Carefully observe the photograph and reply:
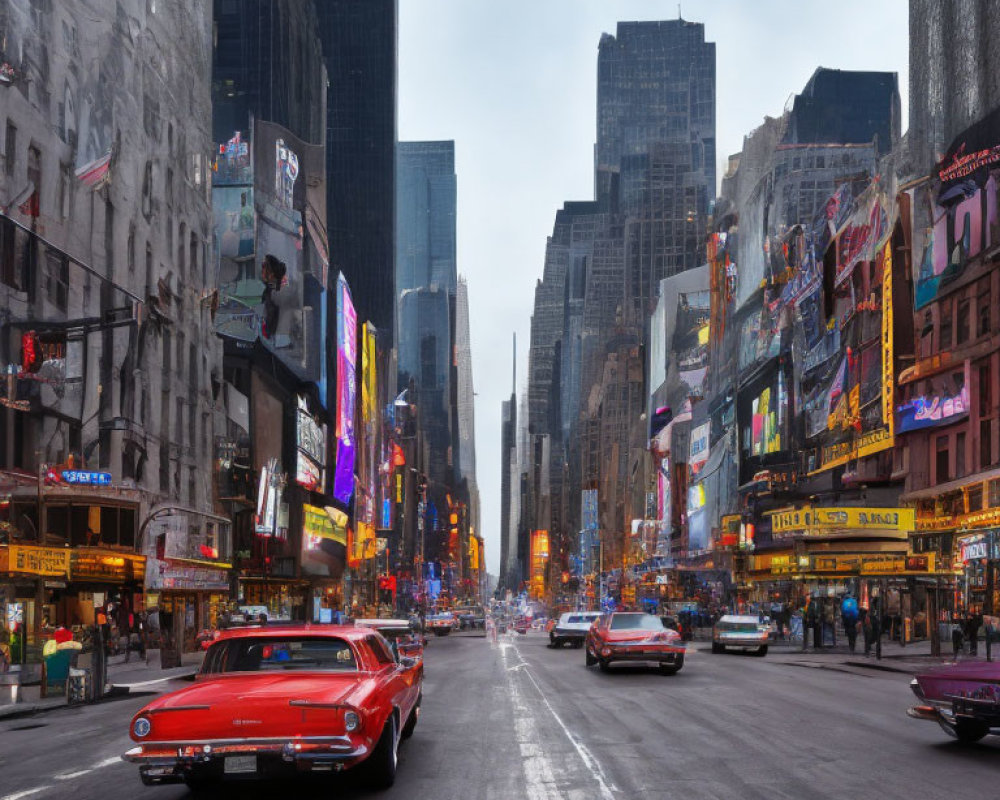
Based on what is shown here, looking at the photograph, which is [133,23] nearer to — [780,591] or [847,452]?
[847,452]

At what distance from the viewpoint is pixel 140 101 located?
194ft

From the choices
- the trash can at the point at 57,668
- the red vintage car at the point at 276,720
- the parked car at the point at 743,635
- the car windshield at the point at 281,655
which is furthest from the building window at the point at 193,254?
the red vintage car at the point at 276,720

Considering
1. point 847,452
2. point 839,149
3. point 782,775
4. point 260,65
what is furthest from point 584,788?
point 260,65

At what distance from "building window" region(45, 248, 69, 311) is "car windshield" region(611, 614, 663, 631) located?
26.9m

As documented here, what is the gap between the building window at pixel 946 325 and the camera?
180 ft

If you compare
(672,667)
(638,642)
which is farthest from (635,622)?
(672,667)

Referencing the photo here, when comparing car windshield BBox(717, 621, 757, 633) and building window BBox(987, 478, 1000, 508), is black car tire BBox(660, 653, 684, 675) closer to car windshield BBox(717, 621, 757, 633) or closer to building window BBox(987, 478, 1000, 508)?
car windshield BBox(717, 621, 757, 633)

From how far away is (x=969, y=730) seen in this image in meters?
14.7

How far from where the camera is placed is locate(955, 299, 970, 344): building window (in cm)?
5316

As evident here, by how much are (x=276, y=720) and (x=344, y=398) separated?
366 feet

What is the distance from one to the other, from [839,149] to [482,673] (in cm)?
7188

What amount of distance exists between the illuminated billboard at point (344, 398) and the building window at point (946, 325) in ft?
234

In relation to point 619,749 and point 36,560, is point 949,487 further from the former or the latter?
point 619,749

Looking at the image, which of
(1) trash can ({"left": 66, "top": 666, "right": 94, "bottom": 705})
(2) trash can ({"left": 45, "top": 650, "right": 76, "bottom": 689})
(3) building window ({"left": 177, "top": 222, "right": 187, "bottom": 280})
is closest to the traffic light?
(3) building window ({"left": 177, "top": 222, "right": 187, "bottom": 280})
